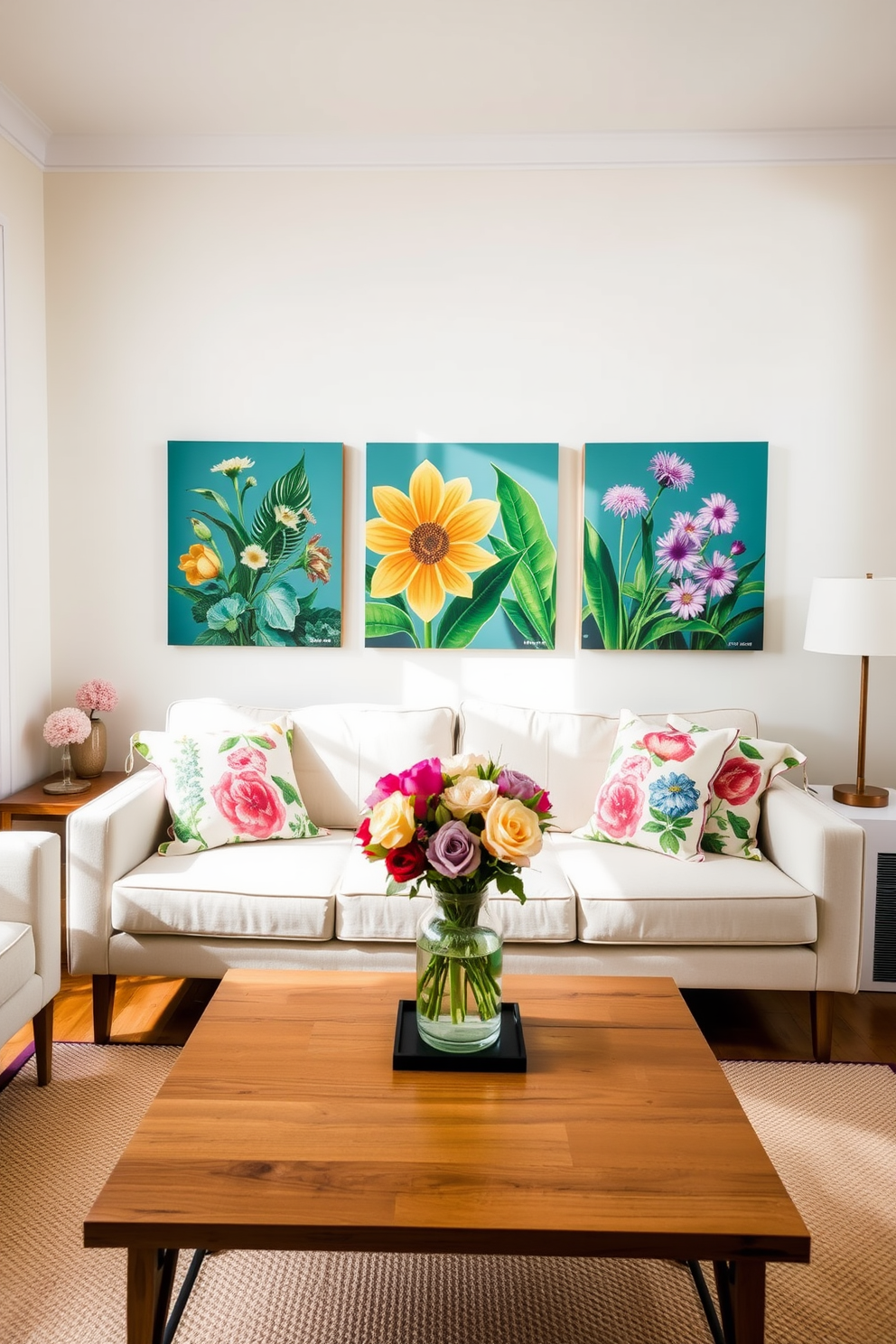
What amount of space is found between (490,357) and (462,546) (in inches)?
27.3

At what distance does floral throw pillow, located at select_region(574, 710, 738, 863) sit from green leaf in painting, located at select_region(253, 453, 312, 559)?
56.1 inches

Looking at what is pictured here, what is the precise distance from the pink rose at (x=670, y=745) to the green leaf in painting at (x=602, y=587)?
0.60 m

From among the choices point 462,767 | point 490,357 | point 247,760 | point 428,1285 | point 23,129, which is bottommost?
point 428,1285

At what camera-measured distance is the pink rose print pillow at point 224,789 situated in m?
2.71

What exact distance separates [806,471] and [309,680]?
1.98 metres

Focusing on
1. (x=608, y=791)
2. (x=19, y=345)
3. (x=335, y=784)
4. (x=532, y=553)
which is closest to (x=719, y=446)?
(x=532, y=553)

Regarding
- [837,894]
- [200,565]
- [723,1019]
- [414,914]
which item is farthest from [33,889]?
[837,894]

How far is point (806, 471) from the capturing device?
128 inches

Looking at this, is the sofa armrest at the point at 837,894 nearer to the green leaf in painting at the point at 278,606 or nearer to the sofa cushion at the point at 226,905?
the sofa cushion at the point at 226,905

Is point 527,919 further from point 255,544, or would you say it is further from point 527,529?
point 255,544

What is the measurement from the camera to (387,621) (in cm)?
332

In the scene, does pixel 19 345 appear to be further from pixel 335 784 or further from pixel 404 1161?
pixel 404 1161

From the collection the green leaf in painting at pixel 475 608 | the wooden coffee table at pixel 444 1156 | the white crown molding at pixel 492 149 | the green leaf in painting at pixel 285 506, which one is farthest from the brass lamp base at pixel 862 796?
the white crown molding at pixel 492 149

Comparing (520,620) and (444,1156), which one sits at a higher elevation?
(520,620)
